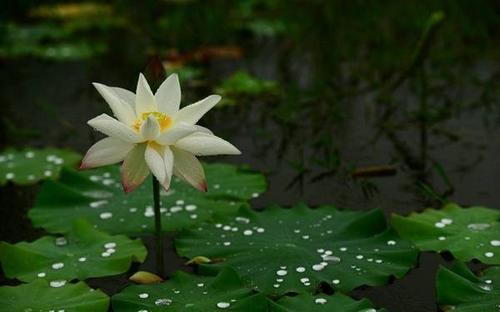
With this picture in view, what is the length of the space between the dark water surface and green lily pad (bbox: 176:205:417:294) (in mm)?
41

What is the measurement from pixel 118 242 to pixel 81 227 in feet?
0.28

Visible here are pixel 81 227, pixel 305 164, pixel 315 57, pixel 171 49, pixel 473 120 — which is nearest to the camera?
pixel 81 227

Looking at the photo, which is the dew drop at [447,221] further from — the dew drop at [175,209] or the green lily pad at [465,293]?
the dew drop at [175,209]

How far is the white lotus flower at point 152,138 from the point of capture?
4.35ft

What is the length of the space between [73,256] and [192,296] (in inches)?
13.0

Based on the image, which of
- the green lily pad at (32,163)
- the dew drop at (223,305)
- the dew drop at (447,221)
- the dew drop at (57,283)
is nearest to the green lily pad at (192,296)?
the dew drop at (223,305)

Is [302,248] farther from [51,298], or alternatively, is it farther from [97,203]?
[97,203]

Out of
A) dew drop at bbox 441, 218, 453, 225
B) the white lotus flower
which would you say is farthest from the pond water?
the white lotus flower

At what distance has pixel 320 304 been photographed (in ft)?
4.16

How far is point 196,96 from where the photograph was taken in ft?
9.76

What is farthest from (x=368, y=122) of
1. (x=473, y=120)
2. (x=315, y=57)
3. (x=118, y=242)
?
(x=118, y=242)

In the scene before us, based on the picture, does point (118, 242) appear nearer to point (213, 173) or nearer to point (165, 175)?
point (165, 175)

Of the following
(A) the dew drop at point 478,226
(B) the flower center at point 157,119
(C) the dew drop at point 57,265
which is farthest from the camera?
(A) the dew drop at point 478,226

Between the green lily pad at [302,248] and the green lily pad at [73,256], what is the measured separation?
0.12m
